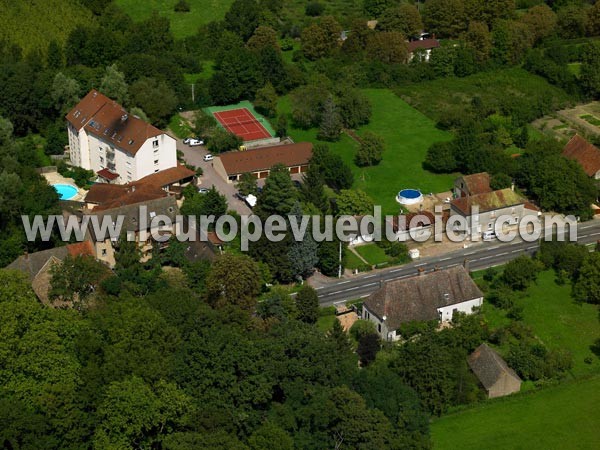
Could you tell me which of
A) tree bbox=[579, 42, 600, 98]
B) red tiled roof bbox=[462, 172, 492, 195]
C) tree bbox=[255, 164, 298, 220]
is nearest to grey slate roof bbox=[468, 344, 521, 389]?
tree bbox=[255, 164, 298, 220]

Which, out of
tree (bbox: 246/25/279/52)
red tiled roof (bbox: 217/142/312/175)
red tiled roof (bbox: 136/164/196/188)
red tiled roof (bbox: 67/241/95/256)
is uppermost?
red tiled roof (bbox: 67/241/95/256)

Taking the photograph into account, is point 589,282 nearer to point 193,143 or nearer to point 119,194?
point 119,194

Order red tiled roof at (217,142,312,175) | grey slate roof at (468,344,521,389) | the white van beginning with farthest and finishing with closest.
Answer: red tiled roof at (217,142,312,175), the white van, grey slate roof at (468,344,521,389)

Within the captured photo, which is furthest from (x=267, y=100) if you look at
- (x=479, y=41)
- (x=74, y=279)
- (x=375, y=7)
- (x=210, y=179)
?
(x=74, y=279)

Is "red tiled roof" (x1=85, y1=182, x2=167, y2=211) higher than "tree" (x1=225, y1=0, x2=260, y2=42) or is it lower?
higher

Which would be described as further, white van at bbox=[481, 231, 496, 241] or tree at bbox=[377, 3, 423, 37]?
tree at bbox=[377, 3, 423, 37]

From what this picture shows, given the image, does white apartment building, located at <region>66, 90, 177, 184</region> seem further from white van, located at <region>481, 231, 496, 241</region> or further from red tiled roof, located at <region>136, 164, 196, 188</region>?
white van, located at <region>481, 231, 496, 241</region>

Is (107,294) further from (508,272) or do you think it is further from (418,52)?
(418,52)
